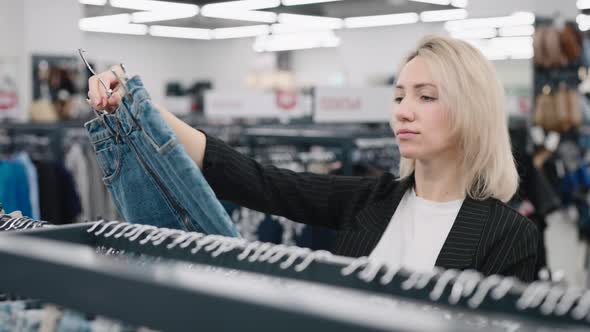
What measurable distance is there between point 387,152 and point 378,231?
→ 2.67 meters

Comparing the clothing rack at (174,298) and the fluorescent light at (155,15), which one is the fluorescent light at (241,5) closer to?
the fluorescent light at (155,15)

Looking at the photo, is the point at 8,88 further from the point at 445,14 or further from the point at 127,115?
the point at 127,115

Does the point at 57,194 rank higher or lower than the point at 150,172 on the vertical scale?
lower

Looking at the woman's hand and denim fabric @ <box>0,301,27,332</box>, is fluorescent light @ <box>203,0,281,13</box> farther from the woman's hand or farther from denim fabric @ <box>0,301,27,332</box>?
denim fabric @ <box>0,301,27,332</box>

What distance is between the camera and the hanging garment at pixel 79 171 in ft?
17.5

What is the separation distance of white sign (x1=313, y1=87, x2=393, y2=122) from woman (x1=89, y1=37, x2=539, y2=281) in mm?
3208

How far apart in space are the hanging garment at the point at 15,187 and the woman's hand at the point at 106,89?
11.2 feet

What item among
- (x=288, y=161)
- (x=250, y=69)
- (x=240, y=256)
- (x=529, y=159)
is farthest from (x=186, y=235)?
(x=250, y=69)

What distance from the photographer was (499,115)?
6.08 feet

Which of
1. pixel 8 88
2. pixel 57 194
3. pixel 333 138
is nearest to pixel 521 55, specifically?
pixel 8 88

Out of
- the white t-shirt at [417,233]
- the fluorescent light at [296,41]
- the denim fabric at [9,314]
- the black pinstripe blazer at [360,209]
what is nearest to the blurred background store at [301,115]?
the black pinstripe blazer at [360,209]

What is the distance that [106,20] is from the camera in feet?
46.8

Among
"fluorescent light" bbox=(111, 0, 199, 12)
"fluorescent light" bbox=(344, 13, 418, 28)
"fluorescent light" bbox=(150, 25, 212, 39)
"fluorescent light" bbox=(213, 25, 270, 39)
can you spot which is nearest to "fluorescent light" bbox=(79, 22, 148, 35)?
"fluorescent light" bbox=(150, 25, 212, 39)

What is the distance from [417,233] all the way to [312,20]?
11281 millimetres
